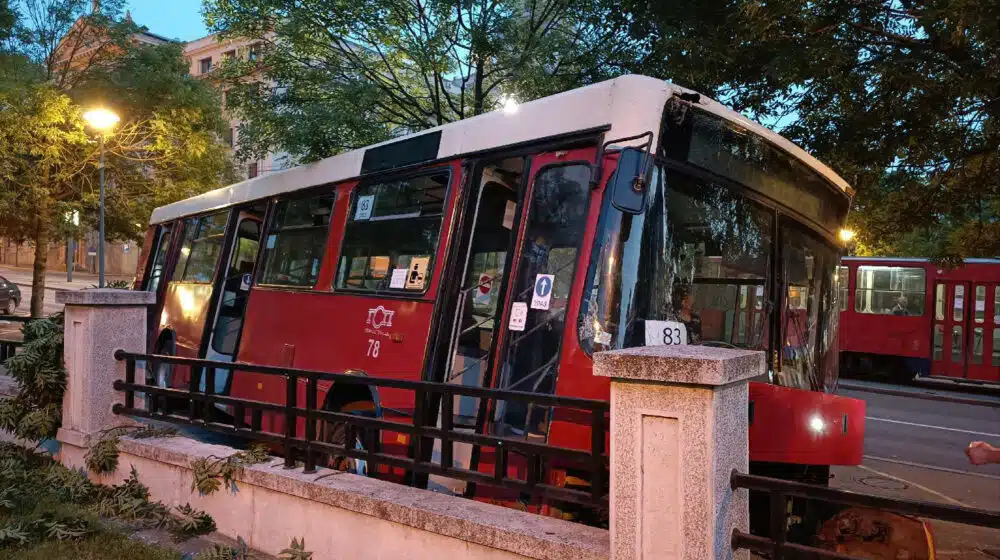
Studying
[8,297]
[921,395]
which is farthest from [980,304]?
[8,297]

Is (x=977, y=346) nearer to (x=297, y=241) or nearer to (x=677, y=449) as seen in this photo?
(x=297, y=241)

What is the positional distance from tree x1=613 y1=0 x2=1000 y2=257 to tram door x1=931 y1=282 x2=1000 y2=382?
409 inches

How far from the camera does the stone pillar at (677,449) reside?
3.15 m

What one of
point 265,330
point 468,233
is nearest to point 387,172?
point 468,233

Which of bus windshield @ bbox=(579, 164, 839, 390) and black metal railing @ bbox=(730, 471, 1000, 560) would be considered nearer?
black metal railing @ bbox=(730, 471, 1000, 560)

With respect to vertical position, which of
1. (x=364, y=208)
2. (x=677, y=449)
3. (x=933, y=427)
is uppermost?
(x=364, y=208)

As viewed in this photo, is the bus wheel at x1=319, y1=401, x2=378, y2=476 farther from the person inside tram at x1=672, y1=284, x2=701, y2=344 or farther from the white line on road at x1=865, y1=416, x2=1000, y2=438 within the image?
the white line on road at x1=865, y1=416, x2=1000, y2=438

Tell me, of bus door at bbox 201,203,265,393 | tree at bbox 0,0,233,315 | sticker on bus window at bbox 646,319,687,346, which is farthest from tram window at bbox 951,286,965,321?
tree at bbox 0,0,233,315

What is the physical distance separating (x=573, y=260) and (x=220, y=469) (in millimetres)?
3016

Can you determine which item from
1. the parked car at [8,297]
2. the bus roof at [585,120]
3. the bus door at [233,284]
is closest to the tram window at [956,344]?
the bus roof at [585,120]

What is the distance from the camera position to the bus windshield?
180 inches

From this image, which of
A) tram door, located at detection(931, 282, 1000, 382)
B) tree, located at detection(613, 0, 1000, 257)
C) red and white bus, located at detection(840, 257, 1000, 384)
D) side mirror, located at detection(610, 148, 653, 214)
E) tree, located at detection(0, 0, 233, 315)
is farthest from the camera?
tree, located at detection(0, 0, 233, 315)

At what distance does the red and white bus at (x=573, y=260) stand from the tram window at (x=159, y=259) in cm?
596

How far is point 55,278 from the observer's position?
170ft
